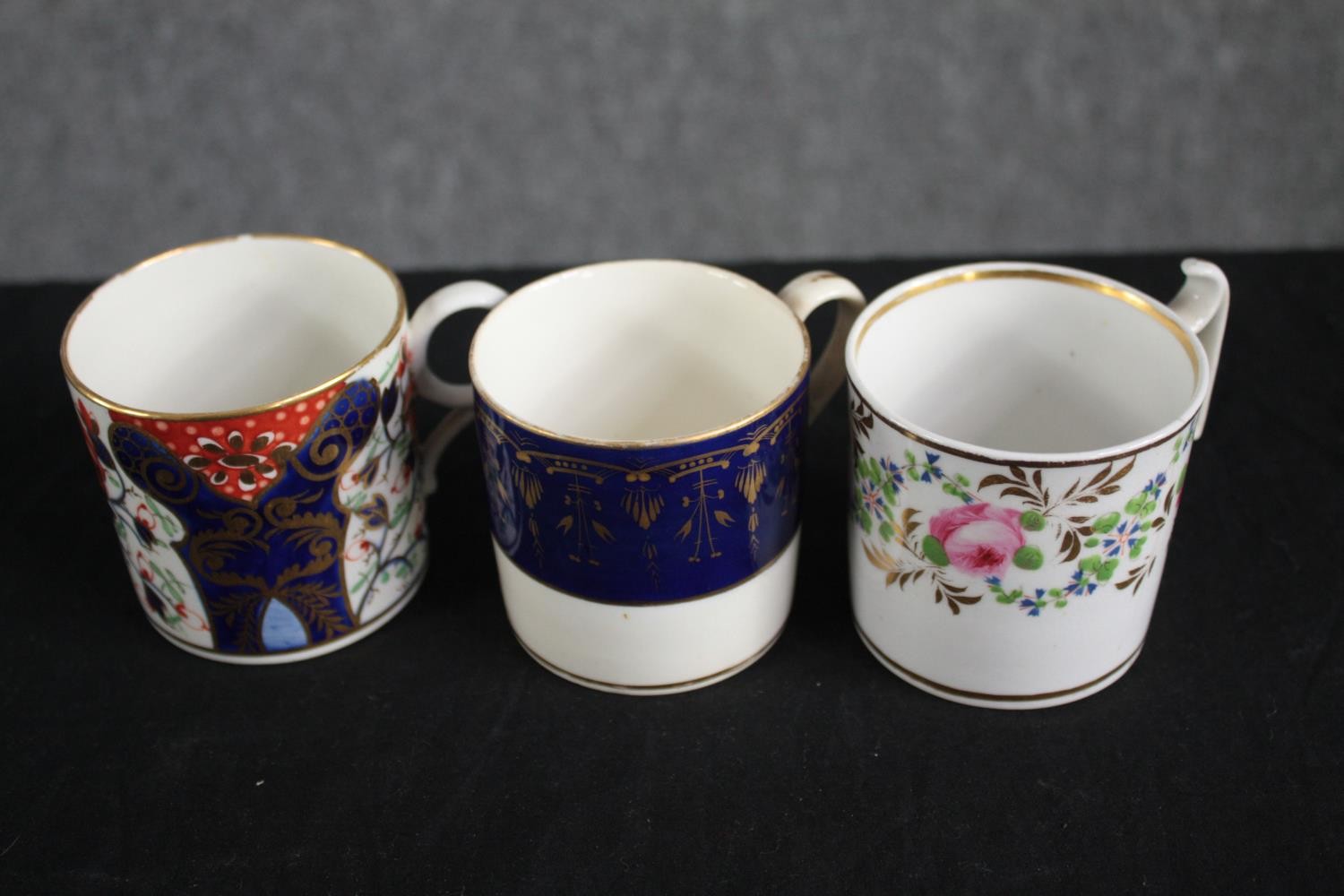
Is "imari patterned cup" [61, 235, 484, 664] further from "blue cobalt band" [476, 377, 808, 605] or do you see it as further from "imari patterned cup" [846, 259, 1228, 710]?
"imari patterned cup" [846, 259, 1228, 710]

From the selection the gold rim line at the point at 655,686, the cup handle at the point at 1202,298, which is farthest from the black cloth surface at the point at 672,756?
the cup handle at the point at 1202,298

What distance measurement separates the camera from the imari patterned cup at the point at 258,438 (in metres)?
0.57

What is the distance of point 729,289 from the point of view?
2.12 ft

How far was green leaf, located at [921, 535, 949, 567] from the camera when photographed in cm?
56

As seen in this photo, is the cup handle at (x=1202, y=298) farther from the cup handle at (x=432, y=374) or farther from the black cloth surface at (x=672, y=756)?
the cup handle at (x=432, y=374)

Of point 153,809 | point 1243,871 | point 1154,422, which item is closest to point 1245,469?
point 1154,422

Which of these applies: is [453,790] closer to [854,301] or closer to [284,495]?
[284,495]

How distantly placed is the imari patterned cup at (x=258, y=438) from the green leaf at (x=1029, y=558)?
260mm

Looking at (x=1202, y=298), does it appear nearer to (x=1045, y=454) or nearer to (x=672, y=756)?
(x=1045, y=454)

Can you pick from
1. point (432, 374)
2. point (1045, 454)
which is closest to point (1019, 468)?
point (1045, 454)

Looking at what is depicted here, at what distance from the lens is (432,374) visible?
661mm

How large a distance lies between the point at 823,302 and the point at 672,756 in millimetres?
207

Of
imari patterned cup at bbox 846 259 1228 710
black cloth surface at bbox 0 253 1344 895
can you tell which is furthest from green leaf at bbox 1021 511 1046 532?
black cloth surface at bbox 0 253 1344 895

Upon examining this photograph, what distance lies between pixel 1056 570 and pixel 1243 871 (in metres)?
0.13
